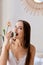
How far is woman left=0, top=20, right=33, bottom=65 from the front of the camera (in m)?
1.29

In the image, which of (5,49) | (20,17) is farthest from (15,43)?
(20,17)

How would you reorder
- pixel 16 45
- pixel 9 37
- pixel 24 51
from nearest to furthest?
pixel 9 37
pixel 16 45
pixel 24 51

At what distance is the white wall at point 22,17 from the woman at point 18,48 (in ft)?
2.40

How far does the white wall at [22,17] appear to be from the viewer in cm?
222

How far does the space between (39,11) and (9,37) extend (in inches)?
43.0

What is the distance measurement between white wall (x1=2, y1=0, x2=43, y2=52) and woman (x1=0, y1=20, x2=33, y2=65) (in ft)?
2.40

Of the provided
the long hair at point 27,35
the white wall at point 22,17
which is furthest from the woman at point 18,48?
the white wall at point 22,17

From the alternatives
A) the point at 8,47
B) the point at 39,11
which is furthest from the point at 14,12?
the point at 8,47

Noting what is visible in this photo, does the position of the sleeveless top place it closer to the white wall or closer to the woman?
the woman

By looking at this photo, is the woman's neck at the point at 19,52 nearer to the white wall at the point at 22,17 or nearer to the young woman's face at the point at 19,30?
the young woman's face at the point at 19,30

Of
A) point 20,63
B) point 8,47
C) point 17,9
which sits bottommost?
point 20,63

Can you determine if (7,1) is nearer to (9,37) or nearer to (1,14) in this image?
(1,14)

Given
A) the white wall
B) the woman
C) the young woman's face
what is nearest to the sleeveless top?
the woman

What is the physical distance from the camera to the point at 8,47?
132 centimetres
